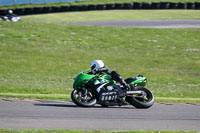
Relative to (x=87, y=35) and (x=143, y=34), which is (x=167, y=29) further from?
(x=87, y=35)

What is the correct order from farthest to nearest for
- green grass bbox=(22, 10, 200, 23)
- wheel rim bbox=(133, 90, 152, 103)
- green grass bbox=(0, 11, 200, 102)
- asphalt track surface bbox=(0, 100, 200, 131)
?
green grass bbox=(22, 10, 200, 23) → green grass bbox=(0, 11, 200, 102) → wheel rim bbox=(133, 90, 152, 103) → asphalt track surface bbox=(0, 100, 200, 131)

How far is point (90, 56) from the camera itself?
80.6 feet

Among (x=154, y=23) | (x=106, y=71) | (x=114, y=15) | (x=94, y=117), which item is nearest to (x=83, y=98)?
(x=106, y=71)

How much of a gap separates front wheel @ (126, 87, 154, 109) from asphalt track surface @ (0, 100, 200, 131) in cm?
16

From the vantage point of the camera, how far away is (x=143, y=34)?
100ft

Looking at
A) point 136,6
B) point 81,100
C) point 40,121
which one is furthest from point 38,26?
point 40,121

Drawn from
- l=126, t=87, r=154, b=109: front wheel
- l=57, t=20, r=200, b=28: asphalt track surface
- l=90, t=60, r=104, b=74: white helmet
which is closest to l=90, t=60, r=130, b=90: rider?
l=90, t=60, r=104, b=74: white helmet

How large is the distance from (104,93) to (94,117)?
4.83 ft

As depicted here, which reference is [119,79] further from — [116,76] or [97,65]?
[97,65]

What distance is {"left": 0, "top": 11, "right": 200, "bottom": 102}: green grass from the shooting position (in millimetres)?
17016

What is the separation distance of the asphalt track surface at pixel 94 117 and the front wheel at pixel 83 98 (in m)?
0.16

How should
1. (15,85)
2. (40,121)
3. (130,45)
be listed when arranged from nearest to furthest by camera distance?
(40,121) < (15,85) < (130,45)

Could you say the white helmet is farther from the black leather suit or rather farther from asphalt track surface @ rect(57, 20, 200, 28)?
asphalt track surface @ rect(57, 20, 200, 28)

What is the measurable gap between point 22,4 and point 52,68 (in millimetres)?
27465
